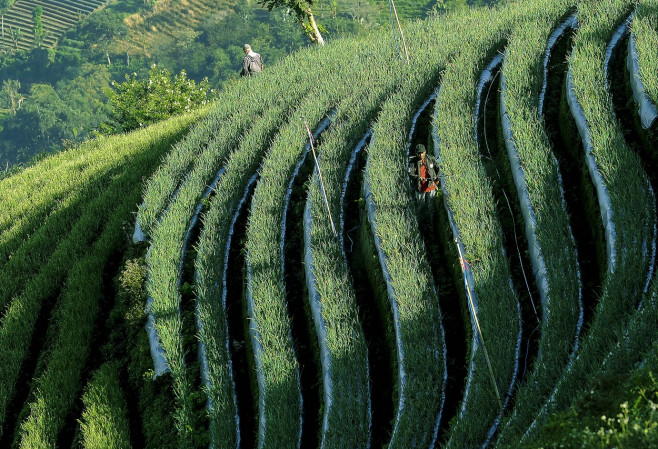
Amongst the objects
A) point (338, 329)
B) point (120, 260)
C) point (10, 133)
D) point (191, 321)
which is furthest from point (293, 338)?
point (10, 133)

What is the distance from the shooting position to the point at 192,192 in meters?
11.6

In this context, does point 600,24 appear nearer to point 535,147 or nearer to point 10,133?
point 535,147

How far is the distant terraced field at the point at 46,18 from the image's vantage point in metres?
144

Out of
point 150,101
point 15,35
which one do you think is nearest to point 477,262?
point 150,101

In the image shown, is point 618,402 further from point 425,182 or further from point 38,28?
point 38,28

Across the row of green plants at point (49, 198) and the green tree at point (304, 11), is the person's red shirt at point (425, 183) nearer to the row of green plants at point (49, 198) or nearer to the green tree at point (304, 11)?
the row of green plants at point (49, 198)

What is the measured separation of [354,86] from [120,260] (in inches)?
225

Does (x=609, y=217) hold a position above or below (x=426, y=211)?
below

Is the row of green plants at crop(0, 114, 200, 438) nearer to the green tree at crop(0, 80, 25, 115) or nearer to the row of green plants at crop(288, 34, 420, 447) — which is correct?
the row of green plants at crop(288, 34, 420, 447)

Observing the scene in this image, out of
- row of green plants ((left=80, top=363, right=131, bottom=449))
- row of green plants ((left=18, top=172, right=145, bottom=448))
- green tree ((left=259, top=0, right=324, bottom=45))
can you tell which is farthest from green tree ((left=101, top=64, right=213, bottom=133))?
row of green plants ((left=80, top=363, right=131, bottom=449))

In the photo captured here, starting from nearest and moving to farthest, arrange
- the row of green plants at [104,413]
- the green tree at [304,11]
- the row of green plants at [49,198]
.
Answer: the row of green plants at [104,413] < the row of green plants at [49,198] < the green tree at [304,11]

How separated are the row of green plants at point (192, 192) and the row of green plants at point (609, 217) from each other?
4036mm

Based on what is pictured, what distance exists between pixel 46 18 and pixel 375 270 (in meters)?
163

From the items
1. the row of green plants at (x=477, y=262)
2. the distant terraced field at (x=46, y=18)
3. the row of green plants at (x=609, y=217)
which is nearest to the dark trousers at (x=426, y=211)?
the row of green plants at (x=477, y=262)
